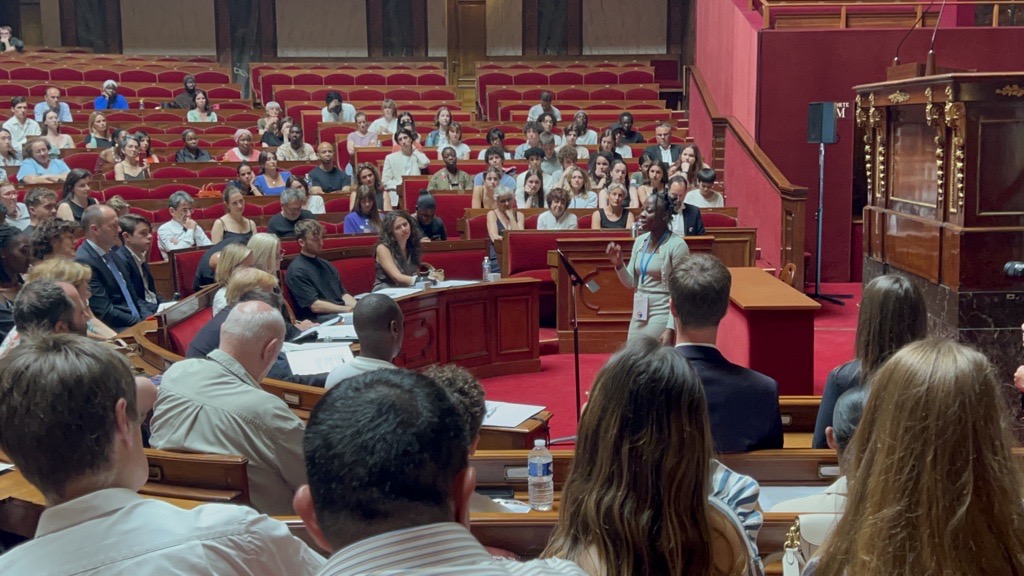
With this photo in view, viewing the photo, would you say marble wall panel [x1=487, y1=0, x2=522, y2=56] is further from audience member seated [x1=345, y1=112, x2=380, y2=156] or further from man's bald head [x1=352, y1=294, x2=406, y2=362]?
man's bald head [x1=352, y1=294, x2=406, y2=362]

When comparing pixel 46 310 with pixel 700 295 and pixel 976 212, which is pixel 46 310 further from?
pixel 976 212

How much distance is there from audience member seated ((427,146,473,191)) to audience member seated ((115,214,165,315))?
3.91m

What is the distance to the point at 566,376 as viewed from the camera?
6910mm

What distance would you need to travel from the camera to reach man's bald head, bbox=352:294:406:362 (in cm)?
333

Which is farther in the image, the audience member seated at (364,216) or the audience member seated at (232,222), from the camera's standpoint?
the audience member seated at (364,216)

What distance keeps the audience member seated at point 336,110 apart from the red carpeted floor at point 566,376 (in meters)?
5.52

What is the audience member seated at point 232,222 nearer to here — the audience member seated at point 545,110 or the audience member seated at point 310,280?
the audience member seated at point 310,280

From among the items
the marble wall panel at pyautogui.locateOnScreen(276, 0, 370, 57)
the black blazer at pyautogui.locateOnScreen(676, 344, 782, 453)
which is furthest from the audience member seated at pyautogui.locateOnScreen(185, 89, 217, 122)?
the black blazer at pyautogui.locateOnScreen(676, 344, 782, 453)

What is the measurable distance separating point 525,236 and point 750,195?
3.10 metres

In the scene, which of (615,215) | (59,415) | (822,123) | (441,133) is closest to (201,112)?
(441,133)

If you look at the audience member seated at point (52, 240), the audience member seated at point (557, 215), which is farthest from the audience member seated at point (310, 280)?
the audience member seated at point (557, 215)

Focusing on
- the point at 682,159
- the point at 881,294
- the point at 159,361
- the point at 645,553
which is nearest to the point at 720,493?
the point at 645,553

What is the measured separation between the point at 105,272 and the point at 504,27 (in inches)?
487

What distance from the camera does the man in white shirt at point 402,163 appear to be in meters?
10.2
